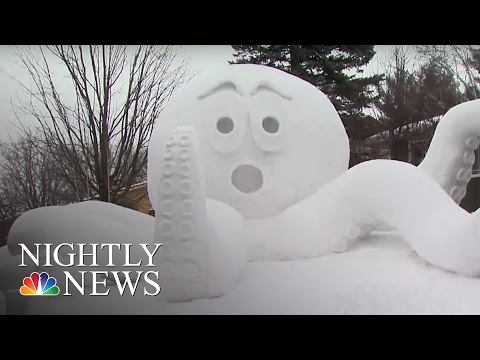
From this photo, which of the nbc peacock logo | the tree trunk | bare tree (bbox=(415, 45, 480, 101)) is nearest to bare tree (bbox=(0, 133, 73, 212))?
the nbc peacock logo

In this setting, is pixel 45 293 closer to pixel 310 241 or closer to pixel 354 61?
pixel 310 241

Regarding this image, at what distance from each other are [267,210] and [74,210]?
3.45ft

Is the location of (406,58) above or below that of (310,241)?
above

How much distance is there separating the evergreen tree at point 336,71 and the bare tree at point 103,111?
34.9 inches

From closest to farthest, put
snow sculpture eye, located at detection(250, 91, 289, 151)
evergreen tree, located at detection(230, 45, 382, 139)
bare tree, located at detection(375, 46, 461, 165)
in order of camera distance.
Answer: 1. snow sculpture eye, located at detection(250, 91, 289, 151)
2. bare tree, located at detection(375, 46, 461, 165)
3. evergreen tree, located at detection(230, 45, 382, 139)

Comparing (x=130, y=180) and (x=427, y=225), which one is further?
(x=130, y=180)

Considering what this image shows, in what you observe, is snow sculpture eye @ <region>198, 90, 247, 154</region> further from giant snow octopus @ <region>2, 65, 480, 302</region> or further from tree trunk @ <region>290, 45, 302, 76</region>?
tree trunk @ <region>290, 45, 302, 76</region>

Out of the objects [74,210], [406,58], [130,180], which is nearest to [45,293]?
[74,210]

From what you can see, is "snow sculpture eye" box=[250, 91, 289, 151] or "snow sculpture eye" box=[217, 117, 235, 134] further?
"snow sculpture eye" box=[217, 117, 235, 134]

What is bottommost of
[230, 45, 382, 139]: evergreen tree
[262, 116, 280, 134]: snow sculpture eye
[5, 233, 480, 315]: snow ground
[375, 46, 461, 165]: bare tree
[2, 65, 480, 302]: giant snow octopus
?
[5, 233, 480, 315]: snow ground

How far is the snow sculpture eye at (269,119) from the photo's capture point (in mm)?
2654

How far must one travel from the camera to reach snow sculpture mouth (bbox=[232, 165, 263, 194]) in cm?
272

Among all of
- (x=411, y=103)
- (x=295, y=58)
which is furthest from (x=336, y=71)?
(x=411, y=103)
